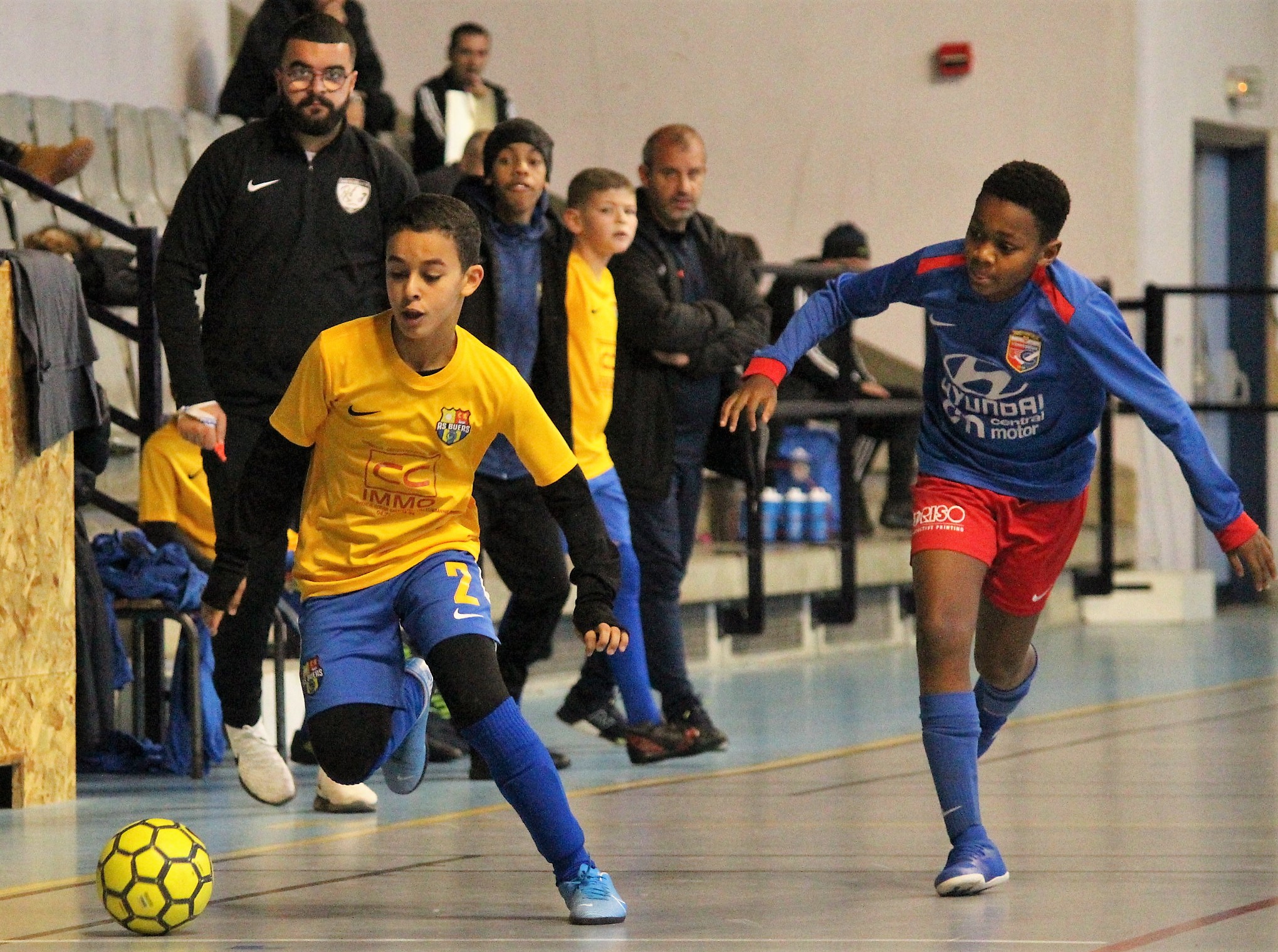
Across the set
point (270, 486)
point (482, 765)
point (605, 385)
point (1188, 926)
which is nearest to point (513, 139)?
point (605, 385)

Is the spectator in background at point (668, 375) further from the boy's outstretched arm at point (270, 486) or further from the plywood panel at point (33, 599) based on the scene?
the boy's outstretched arm at point (270, 486)

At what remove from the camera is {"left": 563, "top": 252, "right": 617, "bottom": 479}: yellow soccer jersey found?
6766 millimetres

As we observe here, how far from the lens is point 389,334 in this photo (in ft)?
15.0

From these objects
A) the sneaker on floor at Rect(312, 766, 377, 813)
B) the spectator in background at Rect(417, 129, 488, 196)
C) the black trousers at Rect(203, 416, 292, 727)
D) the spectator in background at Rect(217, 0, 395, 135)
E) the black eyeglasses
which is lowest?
the sneaker on floor at Rect(312, 766, 377, 813)

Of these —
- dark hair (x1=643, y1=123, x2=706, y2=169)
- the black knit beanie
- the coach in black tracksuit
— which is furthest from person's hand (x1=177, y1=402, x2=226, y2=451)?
dark hair (x1=643, y1=123, x2=706, y2=169)

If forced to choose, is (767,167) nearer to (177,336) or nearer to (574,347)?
(574,347)

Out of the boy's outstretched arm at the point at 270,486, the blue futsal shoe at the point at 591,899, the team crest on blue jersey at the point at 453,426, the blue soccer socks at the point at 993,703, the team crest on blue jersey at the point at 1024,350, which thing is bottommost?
the blue futsal shoe at the point at 591,899

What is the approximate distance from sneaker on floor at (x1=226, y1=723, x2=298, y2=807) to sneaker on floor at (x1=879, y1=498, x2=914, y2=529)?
613cm

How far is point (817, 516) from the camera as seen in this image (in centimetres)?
1121

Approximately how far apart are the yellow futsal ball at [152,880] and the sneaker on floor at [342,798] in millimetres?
1588

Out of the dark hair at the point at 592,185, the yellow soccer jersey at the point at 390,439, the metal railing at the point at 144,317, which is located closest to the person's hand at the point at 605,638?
the yellow soccer jersey at the point at 390,439

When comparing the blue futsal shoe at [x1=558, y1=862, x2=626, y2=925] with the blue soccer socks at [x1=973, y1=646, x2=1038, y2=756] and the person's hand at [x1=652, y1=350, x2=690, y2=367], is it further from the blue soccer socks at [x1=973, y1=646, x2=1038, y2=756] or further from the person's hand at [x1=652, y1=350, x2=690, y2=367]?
the person's hand at [x1=652, y1=350, x2=690, y2=367]

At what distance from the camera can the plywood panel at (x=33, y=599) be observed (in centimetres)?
607

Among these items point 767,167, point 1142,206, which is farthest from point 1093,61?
point 767,167
